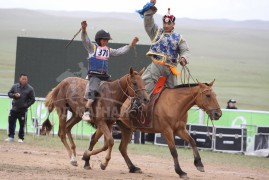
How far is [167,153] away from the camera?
20844 mm

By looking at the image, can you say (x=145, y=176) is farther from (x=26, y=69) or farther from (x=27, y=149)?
(x=26, y=69)

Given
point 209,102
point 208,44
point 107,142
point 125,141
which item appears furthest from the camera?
point 208,44

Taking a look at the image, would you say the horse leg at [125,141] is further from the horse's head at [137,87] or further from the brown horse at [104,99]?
the horse's head at [137,87]

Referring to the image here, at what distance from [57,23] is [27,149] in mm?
91949

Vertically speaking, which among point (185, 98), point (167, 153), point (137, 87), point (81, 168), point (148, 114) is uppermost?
point (137, 87)

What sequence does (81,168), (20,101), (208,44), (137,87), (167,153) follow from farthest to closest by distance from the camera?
(208,44), (20,101), (167,153), (81,168), (137,87)

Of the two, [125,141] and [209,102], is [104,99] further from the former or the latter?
[209,102]

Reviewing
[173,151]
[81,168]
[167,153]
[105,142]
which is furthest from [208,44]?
[105,142]

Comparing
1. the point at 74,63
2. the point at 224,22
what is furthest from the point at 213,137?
the point at 224,22

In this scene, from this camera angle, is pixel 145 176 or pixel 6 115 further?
pixel 6 115

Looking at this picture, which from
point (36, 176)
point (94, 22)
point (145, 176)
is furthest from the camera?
point (94, 22)

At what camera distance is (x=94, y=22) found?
108688 mm

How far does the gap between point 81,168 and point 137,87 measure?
2.10 m

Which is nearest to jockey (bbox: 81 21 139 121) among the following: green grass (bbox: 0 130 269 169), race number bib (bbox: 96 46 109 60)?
race number bib (bbox: 96 46 109 60)
